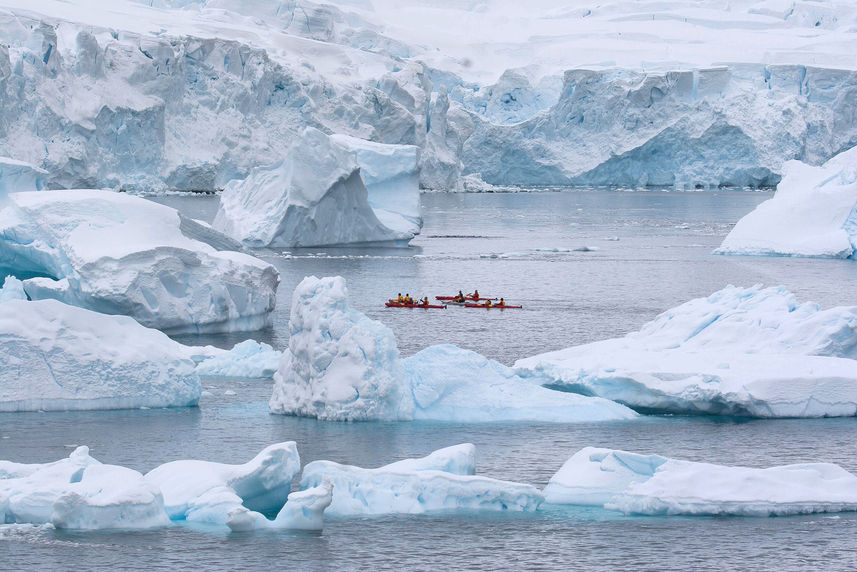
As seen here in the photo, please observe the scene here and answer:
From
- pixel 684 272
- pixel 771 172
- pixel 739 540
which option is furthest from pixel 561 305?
pixel 771 172

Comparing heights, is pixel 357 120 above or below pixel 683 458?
above

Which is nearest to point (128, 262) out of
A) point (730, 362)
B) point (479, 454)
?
point (479, 454)

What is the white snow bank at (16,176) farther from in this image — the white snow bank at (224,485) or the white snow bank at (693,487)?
the white snow bank at (693,487)

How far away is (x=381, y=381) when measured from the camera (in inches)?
524

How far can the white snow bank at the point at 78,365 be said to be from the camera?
13.4m

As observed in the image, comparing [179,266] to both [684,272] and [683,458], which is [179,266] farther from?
[684,272]

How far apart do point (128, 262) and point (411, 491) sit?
29.6 ft

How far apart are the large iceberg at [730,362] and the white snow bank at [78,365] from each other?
4115 millimetres

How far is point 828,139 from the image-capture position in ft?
209

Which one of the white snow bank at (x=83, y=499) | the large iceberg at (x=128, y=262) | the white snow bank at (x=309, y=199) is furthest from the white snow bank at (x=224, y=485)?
the white snow bank at (x=309, y=199)

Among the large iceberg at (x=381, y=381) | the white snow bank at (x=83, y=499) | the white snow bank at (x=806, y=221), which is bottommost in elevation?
the white snow bank at (x=83, y=499)

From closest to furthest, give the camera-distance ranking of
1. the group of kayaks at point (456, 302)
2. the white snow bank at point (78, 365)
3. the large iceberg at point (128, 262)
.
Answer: the white snow bank at point (78, 365)
the large iceberg at point (128, 262)
the group of kayaks at point (456, 302)

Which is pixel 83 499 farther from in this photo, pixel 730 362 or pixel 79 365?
pixel 730 362

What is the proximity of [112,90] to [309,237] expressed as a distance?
761 inches
